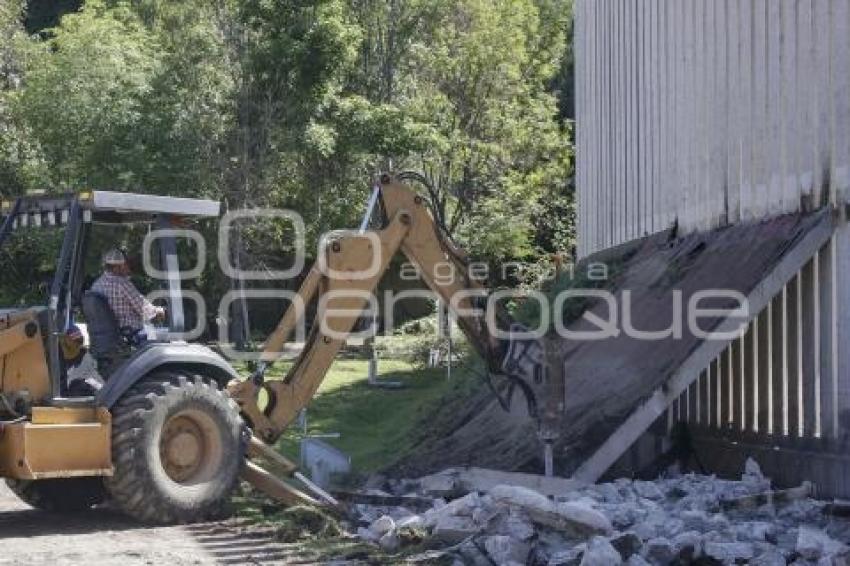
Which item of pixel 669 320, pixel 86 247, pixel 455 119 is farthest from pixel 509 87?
pixel 86 247

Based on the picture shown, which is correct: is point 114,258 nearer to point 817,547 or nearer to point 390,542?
point 390,542

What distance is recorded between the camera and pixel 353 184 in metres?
26.0

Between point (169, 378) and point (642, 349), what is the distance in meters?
4.56

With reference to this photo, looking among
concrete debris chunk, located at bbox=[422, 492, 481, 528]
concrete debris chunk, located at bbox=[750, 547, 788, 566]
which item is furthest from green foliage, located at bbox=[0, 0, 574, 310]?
concrete debris chunk, located at bbox=[750, 547, 788, 566]

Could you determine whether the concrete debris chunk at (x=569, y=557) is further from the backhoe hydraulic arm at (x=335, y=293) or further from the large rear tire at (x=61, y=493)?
the large rear tire at (x=61, y=493)

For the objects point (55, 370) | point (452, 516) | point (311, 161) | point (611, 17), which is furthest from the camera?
point (311, 161)

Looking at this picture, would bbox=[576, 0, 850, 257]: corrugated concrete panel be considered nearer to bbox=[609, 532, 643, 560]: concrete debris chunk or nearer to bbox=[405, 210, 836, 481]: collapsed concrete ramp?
bbox=[405, 210, 836, 481]: collapsed concrete ramp

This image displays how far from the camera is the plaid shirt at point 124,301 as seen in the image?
33.3ft

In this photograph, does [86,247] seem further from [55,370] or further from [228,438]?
[228,438]

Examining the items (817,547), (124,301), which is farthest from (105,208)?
(817,547)

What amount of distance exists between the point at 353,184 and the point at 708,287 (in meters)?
15.4

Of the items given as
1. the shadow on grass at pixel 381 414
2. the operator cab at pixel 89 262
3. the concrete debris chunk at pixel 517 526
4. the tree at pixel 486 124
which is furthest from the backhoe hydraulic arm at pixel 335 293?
the tree at pixel 486 124

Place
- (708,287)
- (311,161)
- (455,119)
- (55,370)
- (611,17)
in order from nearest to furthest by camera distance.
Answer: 1. (55,370)
2. (708,287)
3. (611,17)
4. (311,161)
5. (455,119)

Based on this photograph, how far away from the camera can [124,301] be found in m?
10.2
